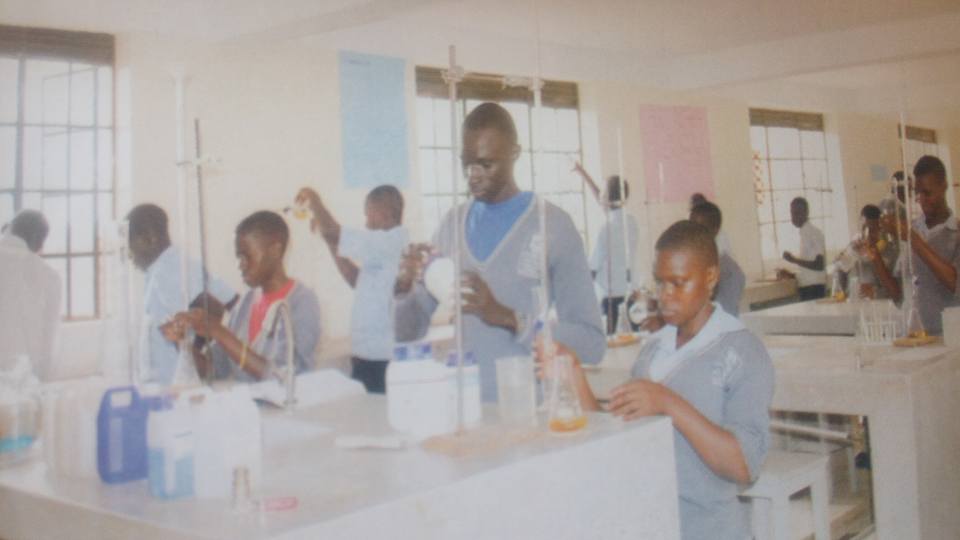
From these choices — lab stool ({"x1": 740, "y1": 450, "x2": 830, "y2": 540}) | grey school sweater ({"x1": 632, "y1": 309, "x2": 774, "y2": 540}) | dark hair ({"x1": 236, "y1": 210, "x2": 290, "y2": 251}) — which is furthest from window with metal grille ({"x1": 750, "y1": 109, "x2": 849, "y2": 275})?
dark hair ({"x1": 236, "y1": 210, "x2": 290, "y2": 251})

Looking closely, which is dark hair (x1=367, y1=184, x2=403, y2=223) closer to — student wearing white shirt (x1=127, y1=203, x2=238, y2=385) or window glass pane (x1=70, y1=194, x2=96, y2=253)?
student wearing white shirt (x1=127, y1=203, x2=238, y2=385)

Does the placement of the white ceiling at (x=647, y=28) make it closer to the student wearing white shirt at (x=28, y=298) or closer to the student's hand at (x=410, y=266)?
the student wearing white shirt at (x=28, y=298)

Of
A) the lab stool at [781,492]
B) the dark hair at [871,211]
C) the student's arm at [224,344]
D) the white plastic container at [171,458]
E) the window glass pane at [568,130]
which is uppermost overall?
the window glass pane at [568,130]

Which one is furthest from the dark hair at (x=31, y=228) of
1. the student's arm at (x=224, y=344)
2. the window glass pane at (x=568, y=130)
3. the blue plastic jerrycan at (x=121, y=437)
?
the window glass pane at (x=568, y=130)

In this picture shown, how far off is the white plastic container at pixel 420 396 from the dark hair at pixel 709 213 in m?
2.04

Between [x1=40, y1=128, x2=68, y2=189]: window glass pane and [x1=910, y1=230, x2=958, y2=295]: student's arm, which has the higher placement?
[x1=40, y1=128, x2=68, y2=189]: window glass pane

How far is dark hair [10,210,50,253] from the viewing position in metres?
1.85

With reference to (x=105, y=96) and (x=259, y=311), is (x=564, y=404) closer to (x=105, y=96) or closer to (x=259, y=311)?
(x=259, y=311)

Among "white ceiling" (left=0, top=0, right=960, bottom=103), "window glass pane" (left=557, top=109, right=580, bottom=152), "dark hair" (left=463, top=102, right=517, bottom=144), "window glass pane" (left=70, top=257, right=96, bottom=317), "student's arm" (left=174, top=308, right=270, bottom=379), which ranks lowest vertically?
"student's arm" (left=174, top=308, right=270, bottom=379)

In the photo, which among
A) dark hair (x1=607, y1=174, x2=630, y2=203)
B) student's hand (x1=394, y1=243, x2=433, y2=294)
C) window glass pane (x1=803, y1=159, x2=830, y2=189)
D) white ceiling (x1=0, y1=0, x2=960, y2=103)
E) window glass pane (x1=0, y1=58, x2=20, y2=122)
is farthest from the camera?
window glass pane (x1=803, y1=159, x2=830, y2=189)

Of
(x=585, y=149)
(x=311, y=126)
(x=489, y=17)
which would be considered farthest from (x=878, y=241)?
(x=311, y=126)

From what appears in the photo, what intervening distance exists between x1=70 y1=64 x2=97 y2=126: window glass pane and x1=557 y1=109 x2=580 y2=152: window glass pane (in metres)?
1.40

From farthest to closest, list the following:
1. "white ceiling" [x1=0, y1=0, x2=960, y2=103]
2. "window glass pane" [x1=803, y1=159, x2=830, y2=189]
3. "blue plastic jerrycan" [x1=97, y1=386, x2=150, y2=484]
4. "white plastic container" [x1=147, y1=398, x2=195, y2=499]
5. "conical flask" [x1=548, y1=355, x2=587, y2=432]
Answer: "window glass pane" [x1=803, y1=159, x2=830, y2=189], "white ceiling" [x1=0, y1=0, x2=960, y2=103], "conical flask" [x1=548, y1=355, x2=587, y2=432], "blue plastic jerrycan" [x1=97, y1=386, x2=150, y2=484], "white plastic container" [x1=147, y1=398, x2=195, y2=499]

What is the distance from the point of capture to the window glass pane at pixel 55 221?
6.15 ft
